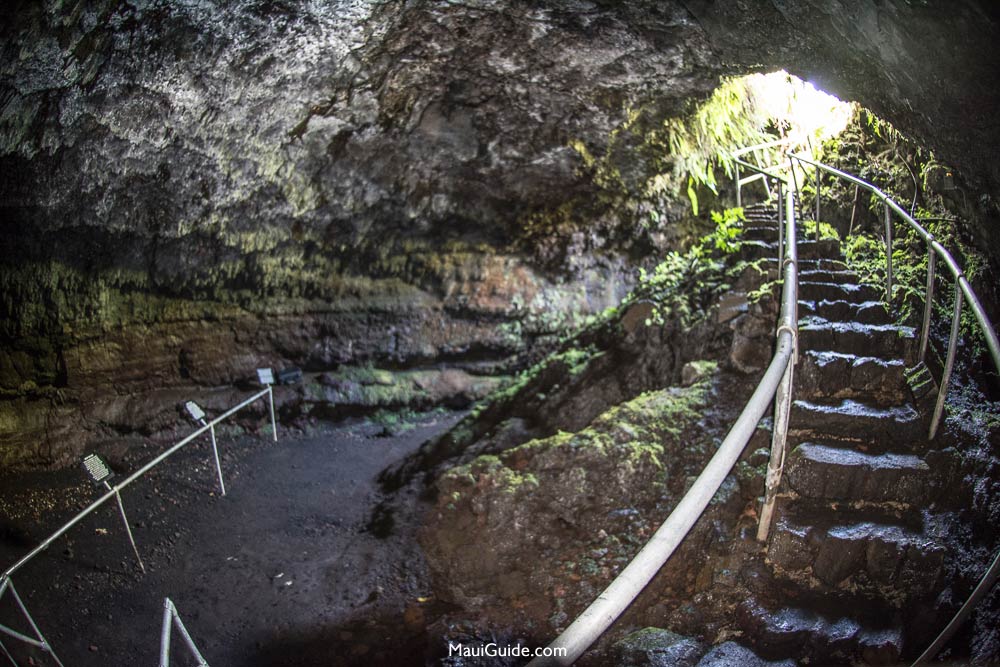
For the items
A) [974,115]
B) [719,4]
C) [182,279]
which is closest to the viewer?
[974,115]

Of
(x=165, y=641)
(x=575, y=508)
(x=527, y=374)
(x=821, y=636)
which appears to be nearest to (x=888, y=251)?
(x=821, y=636)

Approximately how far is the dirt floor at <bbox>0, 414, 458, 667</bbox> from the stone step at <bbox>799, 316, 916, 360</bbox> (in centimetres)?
392

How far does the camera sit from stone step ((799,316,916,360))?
4.73m

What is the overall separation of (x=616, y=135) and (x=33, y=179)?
6733 mm

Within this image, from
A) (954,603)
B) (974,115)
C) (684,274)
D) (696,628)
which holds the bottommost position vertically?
(696,628)

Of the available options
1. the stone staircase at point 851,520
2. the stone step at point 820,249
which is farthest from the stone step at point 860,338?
the stone step at point 820,249

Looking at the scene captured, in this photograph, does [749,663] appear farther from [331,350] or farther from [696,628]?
[331,350]

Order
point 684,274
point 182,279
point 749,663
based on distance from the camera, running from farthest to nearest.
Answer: point 182,279
point 684,274
point 749,663

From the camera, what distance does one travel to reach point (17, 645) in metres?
4.04

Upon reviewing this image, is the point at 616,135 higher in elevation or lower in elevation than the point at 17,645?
higher

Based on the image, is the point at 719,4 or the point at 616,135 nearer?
the point at 719,4

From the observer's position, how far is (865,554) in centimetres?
344

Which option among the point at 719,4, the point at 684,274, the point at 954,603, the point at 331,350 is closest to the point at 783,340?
the point at 954,603

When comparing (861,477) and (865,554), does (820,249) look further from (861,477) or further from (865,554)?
(865,554)
